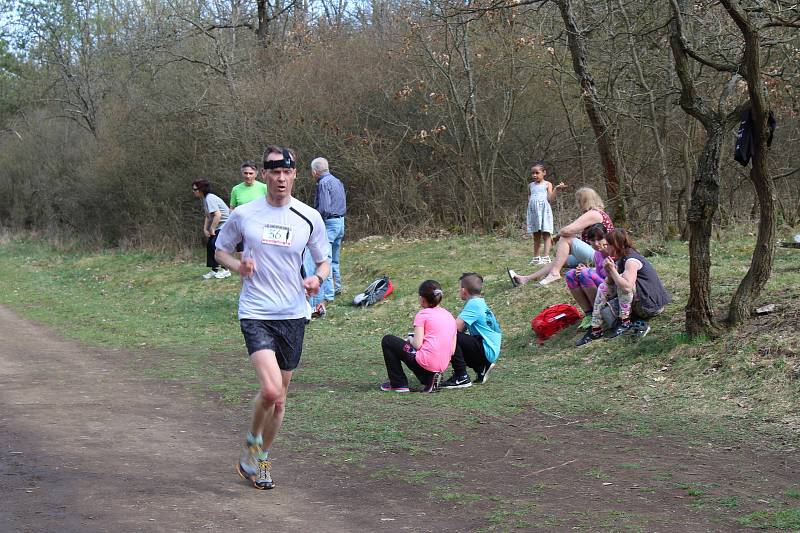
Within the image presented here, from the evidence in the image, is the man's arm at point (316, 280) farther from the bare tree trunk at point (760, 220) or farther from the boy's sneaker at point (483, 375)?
the bare tree trunk at point (760, 220)

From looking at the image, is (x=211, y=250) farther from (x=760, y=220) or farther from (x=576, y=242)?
(x=760, y=220)

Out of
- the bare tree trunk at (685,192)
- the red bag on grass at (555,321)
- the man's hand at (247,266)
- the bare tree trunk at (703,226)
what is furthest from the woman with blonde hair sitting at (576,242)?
the man's hand at (247,266)

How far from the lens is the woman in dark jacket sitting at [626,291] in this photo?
32.4 ft

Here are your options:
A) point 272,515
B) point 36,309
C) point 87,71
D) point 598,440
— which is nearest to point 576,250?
point 598,440

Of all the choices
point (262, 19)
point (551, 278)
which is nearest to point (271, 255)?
point (551, 278)

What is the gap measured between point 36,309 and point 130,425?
9628 millimetres

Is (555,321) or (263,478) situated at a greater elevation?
(555,321)

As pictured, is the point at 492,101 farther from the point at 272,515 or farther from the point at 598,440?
the point at 272,515

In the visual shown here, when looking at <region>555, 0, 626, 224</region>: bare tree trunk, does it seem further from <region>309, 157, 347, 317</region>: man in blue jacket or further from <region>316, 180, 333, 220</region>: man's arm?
<region>316, 180, 333, 220</region>: man's arm

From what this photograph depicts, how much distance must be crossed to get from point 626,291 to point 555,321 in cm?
131

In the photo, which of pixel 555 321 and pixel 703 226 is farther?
pixel 555 321

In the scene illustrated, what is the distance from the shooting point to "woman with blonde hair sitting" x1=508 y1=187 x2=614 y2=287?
38.7 feet

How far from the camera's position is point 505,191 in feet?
72.8

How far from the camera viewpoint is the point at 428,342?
8680 millimetres
